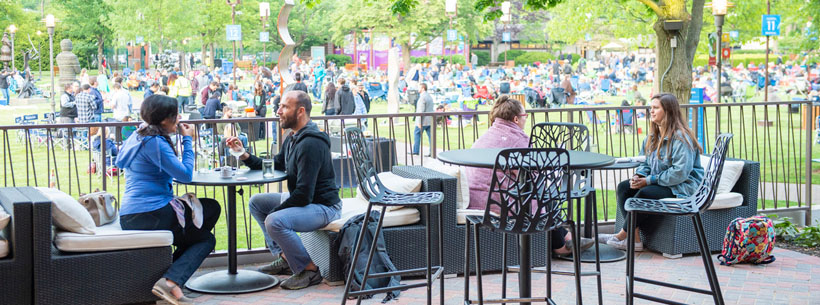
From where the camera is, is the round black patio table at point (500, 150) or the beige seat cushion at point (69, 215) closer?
the round black patio table at point (500, 150)

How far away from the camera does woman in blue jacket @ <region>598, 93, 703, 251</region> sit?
6.39 meters

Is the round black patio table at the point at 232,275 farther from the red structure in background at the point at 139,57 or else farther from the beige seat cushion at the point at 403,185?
the red structure in background at the point at 139,57

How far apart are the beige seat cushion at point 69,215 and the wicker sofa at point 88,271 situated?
0.27 ft

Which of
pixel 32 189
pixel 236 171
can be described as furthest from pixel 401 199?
pixel 32 189

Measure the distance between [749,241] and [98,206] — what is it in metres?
4.66

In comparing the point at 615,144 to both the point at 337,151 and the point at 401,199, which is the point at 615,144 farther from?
the point at 401,199

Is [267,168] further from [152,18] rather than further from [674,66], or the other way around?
[152,18]

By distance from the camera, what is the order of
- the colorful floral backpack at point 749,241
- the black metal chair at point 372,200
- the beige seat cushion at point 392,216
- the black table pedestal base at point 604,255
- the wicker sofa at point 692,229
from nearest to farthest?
the black metal chair at point 372,200
the beige seat cushion at point 392,216
the colorful floral backpack at point 749,241
the black table pedestal base at point 604,255
the wicker sofa at point 692,229

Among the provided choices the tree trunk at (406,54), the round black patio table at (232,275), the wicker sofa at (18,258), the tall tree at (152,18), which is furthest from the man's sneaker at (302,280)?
the tree trunk at (406,54)

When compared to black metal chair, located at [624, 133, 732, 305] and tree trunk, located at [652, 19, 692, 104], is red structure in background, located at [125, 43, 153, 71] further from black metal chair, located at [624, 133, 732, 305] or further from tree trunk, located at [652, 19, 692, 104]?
black metal chair, located at [624, 133, 732, 305]

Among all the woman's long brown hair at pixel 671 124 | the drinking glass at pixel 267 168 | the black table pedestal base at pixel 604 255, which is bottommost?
the black table pedestal base at pixel 604 255

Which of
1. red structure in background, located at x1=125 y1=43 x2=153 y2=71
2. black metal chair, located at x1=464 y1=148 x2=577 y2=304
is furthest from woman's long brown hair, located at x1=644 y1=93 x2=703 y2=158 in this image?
red structure in background, located at x1=125 y1=43 x2=153 y2=71

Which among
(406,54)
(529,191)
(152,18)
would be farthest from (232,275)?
(406,54)

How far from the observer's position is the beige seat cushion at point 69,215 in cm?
511
